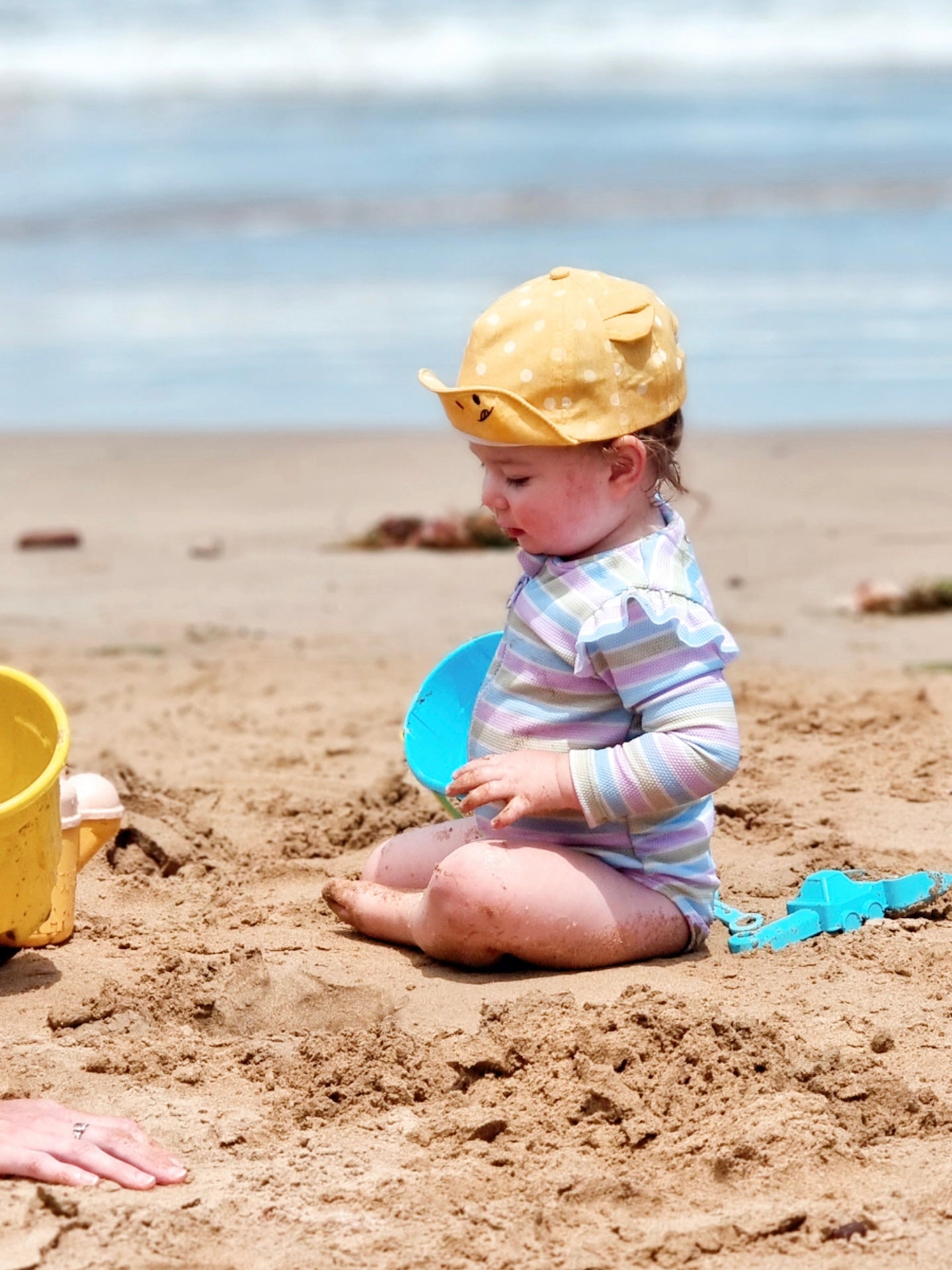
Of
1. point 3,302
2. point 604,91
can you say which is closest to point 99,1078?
point 3,302

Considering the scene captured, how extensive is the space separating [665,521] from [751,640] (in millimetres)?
2367

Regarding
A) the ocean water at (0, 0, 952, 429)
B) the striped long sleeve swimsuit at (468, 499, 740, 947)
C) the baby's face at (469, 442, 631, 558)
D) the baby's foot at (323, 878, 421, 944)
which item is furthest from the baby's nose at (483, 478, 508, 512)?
the ocean water at (0, 0, 952, 429)

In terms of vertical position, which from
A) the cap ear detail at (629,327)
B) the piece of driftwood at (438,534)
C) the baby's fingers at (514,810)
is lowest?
the piece of driftwood at (438,534)

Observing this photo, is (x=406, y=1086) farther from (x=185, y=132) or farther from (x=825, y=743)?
(x=185, y=132)

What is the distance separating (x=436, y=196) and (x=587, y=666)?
10569 mm

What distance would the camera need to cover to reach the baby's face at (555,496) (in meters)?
2.78

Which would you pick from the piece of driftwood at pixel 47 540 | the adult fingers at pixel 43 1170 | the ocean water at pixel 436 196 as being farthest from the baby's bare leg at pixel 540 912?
the ocean water at pixel 436 196

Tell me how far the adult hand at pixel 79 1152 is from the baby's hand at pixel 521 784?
0.72 metres

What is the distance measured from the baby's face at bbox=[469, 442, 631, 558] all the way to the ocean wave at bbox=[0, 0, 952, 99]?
16.6m

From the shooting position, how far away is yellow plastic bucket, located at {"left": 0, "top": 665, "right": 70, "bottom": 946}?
265 cm

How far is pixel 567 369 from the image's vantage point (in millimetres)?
2703

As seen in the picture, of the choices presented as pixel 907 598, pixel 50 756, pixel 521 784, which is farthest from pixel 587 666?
pixel 907 598

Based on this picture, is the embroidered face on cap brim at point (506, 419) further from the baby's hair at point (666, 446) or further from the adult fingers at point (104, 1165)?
the adult fingers at point (104, 1165)

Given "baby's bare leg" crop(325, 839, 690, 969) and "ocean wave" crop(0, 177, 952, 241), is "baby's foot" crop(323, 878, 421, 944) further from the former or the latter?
"ocean wave" crop(0, 177, 952, 241)
